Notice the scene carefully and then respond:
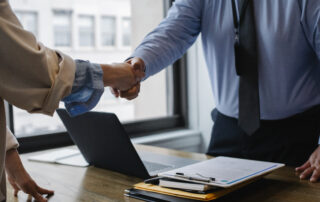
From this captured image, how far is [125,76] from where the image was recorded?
1230 millimetres

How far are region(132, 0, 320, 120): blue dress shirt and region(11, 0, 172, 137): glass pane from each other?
0.83 metres

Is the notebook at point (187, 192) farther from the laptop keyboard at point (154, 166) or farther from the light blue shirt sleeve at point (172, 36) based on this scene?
the light blue shirt sleeve at point (172, 36)

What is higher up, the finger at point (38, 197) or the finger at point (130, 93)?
the finger at point (130, 93)

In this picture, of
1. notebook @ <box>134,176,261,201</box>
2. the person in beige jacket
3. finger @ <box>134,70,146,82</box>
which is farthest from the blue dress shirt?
the person in beige jacket

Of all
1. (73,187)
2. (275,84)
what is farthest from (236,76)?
(73,187)

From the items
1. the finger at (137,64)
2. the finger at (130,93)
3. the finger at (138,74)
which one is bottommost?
the finger at (130,93)

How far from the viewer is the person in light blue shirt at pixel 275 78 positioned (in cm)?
139

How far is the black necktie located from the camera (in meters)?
1.42

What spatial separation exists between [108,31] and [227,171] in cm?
169

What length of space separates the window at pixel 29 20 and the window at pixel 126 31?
66 centimetres

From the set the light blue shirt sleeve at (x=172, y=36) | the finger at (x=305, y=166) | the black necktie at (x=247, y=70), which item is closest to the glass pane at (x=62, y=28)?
the light blue shirt sleeve at (x=172, y=36)

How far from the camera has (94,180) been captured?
4.00ft

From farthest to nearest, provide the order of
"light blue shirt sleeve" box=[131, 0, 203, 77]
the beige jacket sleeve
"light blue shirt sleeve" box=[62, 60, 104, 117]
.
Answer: "light blue shirt sleeve" box=[131, 0, 203, 77], "light blue shirt sleeve" box=[62, 60, 104, 117], the beige jacket sleeve

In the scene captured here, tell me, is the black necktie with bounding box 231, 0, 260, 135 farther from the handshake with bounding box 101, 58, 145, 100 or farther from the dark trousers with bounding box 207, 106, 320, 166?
the handshake with bounding box 101, 58, 145, 100
